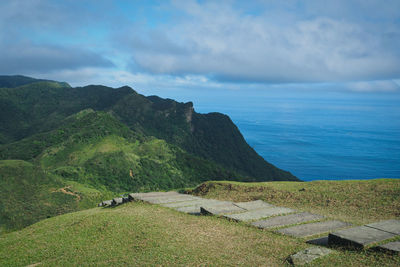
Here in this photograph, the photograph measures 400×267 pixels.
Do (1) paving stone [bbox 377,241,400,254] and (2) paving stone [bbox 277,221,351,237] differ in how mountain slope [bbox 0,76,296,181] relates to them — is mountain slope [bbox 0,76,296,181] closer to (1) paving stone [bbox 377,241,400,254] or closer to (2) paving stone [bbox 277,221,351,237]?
(2) paving stone [bbox 277,221,351,237]

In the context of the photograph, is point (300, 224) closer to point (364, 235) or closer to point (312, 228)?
point (312, 228)

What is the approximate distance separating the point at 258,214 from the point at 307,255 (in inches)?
182

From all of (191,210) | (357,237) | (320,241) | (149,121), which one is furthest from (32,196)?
(149,121)

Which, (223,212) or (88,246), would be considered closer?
(88,246)

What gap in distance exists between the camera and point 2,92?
4771 inches

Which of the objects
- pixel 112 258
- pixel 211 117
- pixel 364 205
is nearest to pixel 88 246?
pixel 112 258

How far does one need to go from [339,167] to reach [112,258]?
182240mm

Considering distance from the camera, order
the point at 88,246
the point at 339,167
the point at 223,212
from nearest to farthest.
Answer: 1. the point at 88,246
2. the point at 223,212
3. the point at 339,167

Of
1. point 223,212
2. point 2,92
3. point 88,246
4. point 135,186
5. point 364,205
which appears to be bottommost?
point 135,186

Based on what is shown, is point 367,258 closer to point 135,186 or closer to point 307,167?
point 135,186

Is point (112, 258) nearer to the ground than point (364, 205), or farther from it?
nearer to the ground

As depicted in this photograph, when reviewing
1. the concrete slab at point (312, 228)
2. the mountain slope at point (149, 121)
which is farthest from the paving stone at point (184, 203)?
the mountain slope at point (149, 121)

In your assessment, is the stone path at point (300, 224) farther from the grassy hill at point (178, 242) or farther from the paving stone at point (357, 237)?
the grassy hill at point (178, 242)

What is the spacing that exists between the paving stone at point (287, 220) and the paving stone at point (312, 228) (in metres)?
0.53
